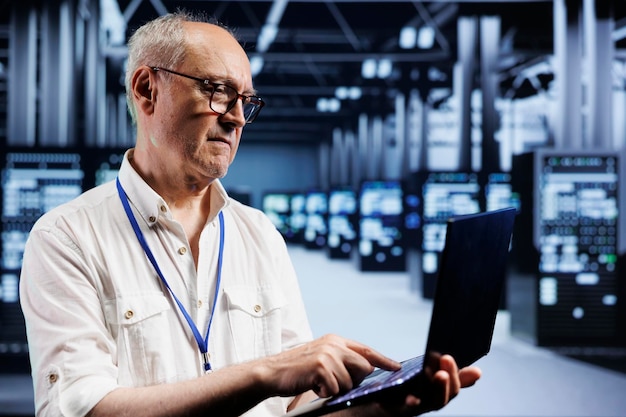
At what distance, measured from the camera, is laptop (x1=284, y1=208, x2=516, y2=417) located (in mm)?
1345

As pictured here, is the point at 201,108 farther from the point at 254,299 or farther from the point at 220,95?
the point at 254,299

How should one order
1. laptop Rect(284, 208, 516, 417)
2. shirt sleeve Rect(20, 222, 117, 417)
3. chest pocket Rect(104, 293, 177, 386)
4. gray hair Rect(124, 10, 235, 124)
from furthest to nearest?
gray hair Rect(124, 10, 235, 124), chest pocket Rect(104, 293, 177, 386), shirt sleeve Rect(20, 222, 117, 417), laptop Rect(284, 208, 516, 417)

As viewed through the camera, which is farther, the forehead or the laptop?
the forehead

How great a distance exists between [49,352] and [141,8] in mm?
14125

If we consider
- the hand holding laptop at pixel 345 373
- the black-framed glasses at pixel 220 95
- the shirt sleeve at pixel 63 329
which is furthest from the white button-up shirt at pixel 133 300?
the hand holding laptop at pixel 345 373

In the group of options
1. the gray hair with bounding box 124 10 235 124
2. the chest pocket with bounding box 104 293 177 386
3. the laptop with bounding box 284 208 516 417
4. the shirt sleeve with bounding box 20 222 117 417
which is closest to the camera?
the laptop with bounding box 284 208 516 417

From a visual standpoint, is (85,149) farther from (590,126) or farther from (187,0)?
(187,0)

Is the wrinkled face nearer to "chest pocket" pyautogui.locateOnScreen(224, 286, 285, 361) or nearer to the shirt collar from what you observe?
the shirt collar

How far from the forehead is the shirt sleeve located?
48 cm

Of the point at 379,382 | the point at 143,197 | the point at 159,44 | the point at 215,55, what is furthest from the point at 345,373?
the point at 159,44

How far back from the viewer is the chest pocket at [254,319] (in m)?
1.84

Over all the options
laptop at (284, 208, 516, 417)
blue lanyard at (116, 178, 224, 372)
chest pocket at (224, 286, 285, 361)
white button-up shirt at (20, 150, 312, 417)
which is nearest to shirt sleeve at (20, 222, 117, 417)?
white button-up shirt at (20, 150, 312, 417)

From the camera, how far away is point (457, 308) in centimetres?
144

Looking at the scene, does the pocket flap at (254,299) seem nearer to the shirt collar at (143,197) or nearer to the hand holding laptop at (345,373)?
the shirt collar at (143,197)
